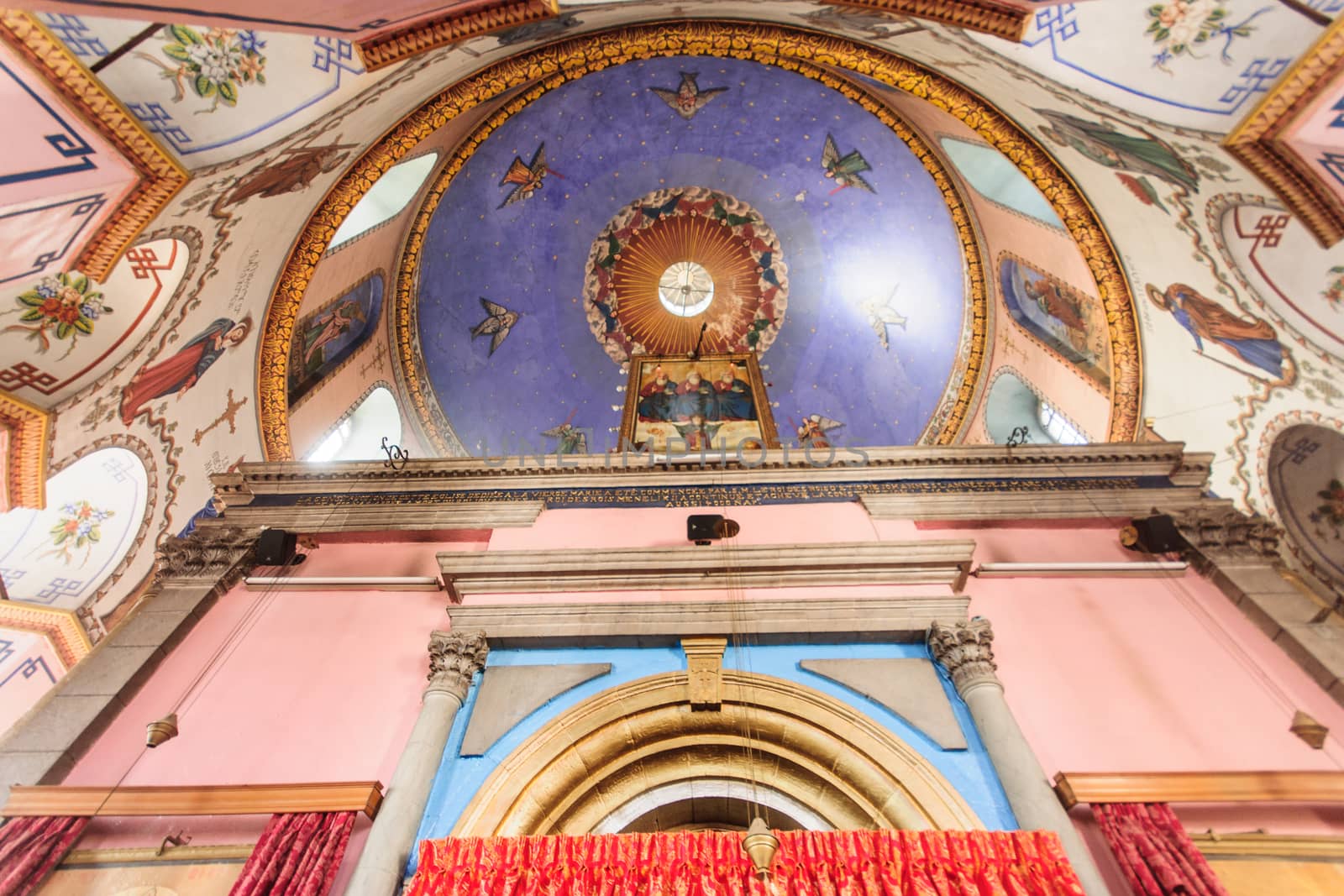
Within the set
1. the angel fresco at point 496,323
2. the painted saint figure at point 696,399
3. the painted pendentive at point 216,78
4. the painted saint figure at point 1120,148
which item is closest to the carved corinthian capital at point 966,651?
the painted saint figure at point 1120,148

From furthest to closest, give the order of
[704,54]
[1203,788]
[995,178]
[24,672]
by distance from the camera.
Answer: [995,178]
[704,54]
[24,672]
[1203,788]

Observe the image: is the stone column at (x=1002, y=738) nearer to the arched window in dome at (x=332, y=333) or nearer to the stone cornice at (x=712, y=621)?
the stone cornice at (x=712, y=621)

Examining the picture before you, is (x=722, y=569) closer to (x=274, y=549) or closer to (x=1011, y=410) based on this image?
(x=274, y=549)

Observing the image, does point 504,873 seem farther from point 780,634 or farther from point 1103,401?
point 1103,401

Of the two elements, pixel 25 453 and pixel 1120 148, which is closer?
pixel 25 453

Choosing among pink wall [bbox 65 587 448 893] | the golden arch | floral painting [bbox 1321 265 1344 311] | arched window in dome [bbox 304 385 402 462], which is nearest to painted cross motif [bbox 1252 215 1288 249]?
floral painting [bbox 1321 265 1344 311]

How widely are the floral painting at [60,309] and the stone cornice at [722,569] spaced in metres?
4.23

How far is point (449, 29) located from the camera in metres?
6.29

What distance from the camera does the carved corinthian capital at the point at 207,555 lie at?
7168mm

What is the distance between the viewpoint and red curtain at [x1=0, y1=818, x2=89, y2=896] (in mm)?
4691

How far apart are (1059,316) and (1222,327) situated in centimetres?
266

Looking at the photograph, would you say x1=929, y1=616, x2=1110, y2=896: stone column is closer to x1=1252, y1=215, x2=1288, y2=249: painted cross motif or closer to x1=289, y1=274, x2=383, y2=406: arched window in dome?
x1=1252, y1=215, x2=1288, y2=249: painted cross motif

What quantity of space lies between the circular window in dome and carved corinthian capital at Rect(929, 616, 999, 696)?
9.59 metres

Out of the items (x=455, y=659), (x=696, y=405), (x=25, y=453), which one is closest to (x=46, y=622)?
(x=25, y=453)
